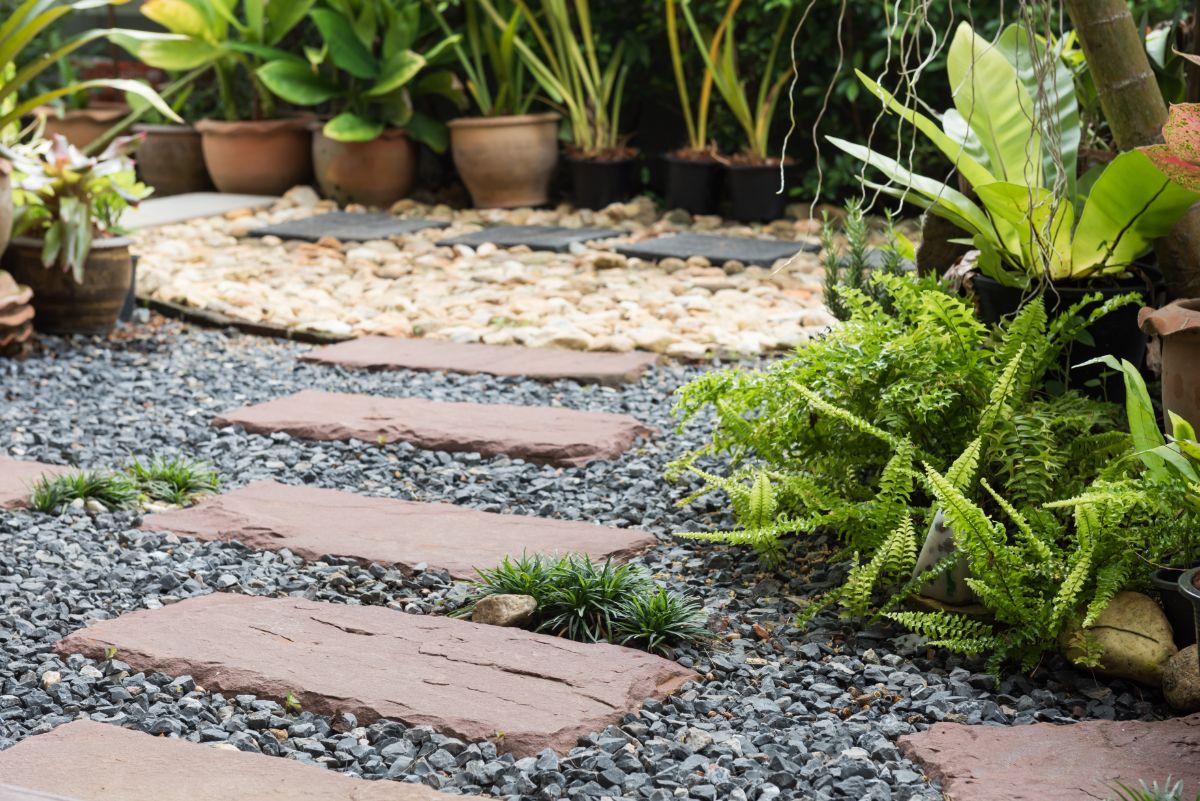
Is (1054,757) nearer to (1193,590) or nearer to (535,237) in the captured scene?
(1193,590)

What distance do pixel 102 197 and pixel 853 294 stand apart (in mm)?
2814

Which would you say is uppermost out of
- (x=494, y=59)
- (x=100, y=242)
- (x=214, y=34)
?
(x=214, y=34)

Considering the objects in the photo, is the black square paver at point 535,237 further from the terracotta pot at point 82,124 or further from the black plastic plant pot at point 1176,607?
the black plastic plant pot at point 1176,607

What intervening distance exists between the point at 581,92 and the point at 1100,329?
15.4 feet

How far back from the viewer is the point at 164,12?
6.76m

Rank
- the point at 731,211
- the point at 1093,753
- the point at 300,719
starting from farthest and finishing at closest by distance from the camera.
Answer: the point at 731,211 → the point at 300,719 → the point at 1093,753

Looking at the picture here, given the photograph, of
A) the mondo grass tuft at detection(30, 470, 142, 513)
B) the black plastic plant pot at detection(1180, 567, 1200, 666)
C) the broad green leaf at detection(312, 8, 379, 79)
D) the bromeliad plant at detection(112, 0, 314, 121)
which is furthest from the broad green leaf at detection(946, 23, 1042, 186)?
the bromeliad plant at detection(112, 0, 314, 121)

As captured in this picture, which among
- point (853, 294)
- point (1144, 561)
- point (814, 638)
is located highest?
point (853, 294)

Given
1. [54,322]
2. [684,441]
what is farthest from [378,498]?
[54,322]

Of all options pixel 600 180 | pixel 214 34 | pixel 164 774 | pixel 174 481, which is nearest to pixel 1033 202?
pixel 164 774

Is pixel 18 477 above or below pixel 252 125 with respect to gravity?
below

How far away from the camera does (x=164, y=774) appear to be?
166 cm

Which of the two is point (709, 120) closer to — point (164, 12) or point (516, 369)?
point (164, 12)

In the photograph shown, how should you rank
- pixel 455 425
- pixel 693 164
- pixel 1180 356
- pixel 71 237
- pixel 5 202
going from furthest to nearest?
A: pixel 693 164, pixel 71 237, pixel 5 202, pixel 455 425, pixel 1180 356
